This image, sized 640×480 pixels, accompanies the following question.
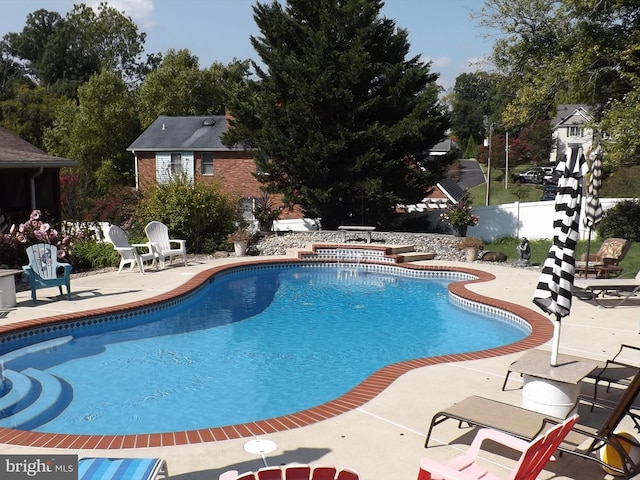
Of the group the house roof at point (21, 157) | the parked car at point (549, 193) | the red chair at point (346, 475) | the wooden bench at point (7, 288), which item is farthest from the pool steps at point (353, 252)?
the parked car at point (549, 193)

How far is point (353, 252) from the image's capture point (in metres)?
18.5

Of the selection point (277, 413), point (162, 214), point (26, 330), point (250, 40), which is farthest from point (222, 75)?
point (277, 413)

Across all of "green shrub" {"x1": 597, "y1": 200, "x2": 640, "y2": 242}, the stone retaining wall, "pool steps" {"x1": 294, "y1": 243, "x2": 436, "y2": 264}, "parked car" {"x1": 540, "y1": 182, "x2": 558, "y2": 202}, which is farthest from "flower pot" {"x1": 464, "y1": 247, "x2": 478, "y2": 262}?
"parked car" {"x1": 540, "y1": 182, "x2": 558, "y2": 202}

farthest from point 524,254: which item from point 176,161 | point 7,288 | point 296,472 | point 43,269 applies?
point 176,161

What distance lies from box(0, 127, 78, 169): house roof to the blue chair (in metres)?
5.12

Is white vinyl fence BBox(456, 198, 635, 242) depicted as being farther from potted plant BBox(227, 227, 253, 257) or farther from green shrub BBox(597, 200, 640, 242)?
potted plant BBox(227, 227, 253, 257)

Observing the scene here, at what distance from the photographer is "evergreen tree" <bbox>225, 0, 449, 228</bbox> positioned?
2053cm

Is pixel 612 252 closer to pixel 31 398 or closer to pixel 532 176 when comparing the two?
pixel 31 398

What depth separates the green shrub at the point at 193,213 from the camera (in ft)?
59.0

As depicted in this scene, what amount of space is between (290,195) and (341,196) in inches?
77.6

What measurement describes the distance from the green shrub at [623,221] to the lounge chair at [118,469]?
66.5 ft

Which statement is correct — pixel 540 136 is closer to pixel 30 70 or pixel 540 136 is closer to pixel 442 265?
pixel 442 265

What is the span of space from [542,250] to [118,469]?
58.0 ft

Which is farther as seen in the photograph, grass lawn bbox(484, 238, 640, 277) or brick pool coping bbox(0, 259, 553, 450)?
grass lawn bbox(484, 238, 640, 277)
